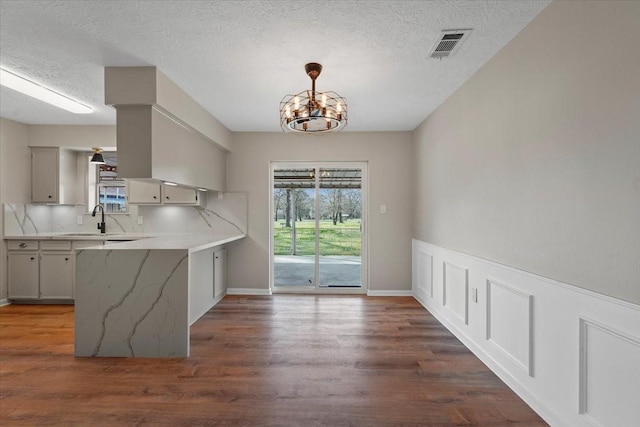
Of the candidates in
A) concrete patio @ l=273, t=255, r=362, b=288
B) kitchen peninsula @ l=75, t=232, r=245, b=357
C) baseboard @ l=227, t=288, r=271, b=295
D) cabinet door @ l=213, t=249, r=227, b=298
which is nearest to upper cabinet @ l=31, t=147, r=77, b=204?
cabinet door @ l=213, t=249, r=227, b=298

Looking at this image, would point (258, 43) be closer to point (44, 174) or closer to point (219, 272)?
point (219, 272)

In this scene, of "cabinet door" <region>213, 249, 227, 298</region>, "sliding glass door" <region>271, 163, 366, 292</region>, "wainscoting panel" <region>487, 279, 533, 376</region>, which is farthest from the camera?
"sliding glass door" <region>271, 163, 366, 292</region>

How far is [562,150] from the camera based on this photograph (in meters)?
1.93

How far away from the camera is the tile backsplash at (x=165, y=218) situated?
16.8 feet

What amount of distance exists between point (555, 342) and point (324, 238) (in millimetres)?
3675

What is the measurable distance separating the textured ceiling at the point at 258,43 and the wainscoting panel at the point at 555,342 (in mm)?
1745

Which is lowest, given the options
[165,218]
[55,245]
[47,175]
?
[55,245]

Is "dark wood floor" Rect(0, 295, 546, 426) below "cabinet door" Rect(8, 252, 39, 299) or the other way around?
below

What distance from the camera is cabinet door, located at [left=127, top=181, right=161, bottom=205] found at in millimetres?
4789

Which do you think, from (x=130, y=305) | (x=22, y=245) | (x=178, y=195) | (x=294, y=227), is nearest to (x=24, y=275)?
(x=22, y=245)

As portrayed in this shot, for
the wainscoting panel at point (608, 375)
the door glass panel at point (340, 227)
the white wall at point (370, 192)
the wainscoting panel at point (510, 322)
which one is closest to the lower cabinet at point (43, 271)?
the white wall at point (370, 192)

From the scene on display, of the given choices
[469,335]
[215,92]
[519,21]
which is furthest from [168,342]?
[519,21]

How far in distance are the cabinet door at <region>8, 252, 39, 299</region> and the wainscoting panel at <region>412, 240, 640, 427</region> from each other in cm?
550

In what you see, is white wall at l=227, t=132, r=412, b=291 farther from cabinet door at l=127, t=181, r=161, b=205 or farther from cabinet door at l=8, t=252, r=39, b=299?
cabinet door at l=8, t=252, r=39, b=299
